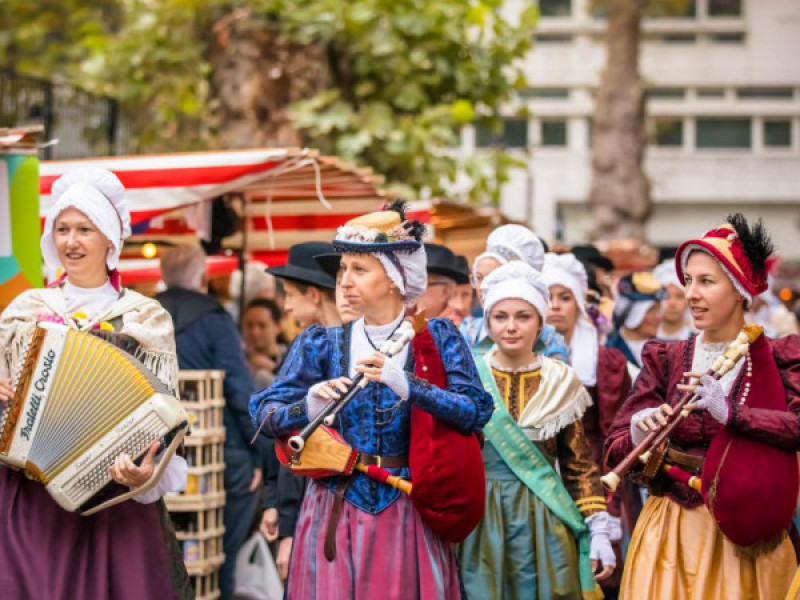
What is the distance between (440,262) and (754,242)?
2.48m

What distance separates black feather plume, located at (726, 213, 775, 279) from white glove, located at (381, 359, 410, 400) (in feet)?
4.60

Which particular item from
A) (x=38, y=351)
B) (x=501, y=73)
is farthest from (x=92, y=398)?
(x=501, y=73)

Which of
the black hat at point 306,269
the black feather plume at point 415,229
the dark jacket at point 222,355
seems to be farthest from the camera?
the dark jacket at point 222,355

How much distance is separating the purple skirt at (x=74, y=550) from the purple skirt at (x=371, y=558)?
622 mm

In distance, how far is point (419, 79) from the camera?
44.4 feet

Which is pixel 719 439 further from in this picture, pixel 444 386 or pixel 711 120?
pixel 711 120

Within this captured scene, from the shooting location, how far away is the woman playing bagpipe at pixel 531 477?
20.2ft

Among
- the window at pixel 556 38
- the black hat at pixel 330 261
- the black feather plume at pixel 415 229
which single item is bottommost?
the black hat at pixel 330 261

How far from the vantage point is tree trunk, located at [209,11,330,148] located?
13477 millimetres

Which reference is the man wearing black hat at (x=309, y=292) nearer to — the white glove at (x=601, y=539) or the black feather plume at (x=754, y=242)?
the white glove at (x=601, y=539)

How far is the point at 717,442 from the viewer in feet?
17.6

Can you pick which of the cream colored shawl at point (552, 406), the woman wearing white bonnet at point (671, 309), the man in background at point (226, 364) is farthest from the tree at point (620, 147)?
the cream colored shawl at point (552, 406)

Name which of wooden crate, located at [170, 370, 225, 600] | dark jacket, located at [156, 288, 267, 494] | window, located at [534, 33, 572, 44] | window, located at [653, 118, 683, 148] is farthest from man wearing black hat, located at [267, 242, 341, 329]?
window, located at [653, 118, 683, 148]

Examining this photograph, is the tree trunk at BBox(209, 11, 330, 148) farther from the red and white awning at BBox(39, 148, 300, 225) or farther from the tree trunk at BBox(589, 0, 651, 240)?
the tree trunk at BBox(589, 0, 651, 240)
